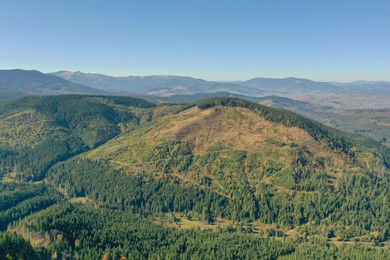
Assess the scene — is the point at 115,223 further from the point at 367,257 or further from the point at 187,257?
the point at 367,257

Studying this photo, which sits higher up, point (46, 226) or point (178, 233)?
point (46, 226)

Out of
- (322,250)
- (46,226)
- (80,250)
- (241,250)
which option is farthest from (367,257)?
(46,226)

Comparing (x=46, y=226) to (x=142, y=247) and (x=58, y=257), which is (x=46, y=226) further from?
(x=142, y=247)

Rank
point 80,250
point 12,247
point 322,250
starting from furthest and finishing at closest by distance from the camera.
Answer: point 322,250 → point 80,250 → point 12,247

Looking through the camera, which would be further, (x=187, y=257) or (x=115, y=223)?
(x=115, y=223)

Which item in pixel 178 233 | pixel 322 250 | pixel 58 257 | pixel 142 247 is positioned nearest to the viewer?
pixel 58 257

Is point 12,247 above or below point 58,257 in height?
above

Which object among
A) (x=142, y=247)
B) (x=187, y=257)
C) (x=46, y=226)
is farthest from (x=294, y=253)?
(x=46, y=226)

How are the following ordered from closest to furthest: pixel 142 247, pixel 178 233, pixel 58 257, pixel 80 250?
1. pixel 58 257
2. pixel 80 250
3. pixel 142 247
4. pixel 178 233

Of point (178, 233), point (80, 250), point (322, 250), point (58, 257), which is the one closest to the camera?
point (58, 257)
